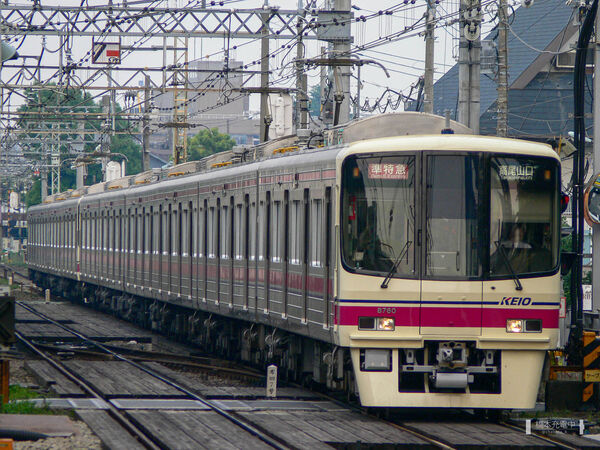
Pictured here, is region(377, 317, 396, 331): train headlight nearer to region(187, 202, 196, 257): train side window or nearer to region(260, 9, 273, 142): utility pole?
region(187, 202, 196, 257): train side window

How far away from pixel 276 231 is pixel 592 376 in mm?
4454

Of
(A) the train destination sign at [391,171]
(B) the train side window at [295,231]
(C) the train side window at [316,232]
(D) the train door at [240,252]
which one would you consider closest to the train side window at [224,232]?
(D) the train door at [240,252]

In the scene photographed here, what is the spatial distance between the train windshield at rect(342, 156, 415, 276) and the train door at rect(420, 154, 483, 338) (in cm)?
16

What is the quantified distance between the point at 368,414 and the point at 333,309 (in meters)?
1.13

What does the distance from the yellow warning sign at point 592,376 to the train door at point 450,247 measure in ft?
6.12

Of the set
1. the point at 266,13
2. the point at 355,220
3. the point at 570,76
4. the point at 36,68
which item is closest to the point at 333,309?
the point at 355,220

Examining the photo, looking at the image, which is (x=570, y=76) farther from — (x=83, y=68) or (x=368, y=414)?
(x=368, y=414)

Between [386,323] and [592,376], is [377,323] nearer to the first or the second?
[386,323]

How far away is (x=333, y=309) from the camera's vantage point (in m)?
13.3

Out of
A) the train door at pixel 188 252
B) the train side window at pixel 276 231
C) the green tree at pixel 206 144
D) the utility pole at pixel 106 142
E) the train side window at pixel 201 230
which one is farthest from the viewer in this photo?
the green tree at pixel 206 144

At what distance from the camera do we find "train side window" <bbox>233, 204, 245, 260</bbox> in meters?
18.8

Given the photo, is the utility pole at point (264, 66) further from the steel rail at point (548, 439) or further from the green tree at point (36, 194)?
the green tree at point (36, 194)

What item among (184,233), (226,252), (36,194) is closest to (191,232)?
(184,233)

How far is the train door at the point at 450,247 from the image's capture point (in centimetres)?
1277
